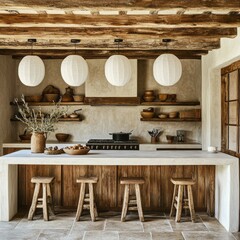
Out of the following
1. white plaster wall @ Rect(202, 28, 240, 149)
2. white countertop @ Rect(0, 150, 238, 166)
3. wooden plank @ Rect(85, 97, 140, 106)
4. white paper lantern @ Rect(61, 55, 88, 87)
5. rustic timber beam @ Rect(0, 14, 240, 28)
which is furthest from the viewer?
wooden plank @ Rect(85, 97, 140, 106)

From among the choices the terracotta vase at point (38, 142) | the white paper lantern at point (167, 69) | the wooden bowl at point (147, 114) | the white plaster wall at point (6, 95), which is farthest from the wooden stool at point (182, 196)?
the white plaster wall at point (6, 95)

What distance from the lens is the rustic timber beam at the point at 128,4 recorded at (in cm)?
372

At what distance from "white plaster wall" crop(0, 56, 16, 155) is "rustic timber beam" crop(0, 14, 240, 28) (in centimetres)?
266

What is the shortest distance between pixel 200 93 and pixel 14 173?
395cm

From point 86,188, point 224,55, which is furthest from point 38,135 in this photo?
point 224,55

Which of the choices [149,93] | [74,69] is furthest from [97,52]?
[74,69]

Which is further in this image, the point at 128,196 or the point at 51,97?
the point at 51,97

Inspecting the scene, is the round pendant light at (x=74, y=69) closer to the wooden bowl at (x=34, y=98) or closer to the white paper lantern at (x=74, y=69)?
the white paper lantern at (x=74, y=69)

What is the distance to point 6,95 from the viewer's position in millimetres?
7352

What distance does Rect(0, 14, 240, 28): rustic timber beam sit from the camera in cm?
459

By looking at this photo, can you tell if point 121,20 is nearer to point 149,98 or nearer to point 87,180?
point 87,180

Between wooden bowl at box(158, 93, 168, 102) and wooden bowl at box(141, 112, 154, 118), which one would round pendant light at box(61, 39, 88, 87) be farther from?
wooden bowl at box(158, 93, 168, 102)

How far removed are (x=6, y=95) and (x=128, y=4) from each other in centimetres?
426

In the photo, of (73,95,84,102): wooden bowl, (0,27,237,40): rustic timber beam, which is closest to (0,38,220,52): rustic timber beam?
(0,27,237,40): rustic timber beam
